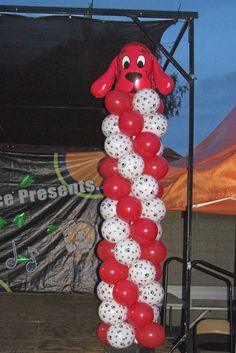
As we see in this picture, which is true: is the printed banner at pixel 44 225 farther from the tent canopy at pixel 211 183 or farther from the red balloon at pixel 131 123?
the red balloon at pixel 131 123

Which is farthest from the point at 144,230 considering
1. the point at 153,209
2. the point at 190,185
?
the point at 190,185

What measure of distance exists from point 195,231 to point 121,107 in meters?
3.67

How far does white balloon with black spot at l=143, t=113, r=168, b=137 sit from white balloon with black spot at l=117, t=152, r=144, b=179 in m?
0.29

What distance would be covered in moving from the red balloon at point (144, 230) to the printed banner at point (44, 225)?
339 cm

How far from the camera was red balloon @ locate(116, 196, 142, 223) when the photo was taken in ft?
14.2

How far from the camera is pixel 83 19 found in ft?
16.1

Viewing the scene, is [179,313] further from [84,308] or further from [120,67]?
[120,67]

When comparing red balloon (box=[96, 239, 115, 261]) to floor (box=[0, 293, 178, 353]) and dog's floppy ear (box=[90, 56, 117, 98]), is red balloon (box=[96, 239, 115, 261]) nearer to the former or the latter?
floor (box=[0, 293, 178, 353])

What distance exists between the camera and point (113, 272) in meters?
4.38

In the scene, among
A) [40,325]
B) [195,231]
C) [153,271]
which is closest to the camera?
[153,271]

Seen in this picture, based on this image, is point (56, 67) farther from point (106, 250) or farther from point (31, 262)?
point (31, 262)

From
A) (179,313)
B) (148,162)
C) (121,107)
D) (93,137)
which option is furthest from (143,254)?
(93,137)

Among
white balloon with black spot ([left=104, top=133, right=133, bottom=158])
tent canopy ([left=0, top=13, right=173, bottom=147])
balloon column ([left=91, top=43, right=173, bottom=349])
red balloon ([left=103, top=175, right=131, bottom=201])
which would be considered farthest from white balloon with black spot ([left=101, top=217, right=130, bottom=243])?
tent canopy ([left=0, top=13, right=173, bottom=147])

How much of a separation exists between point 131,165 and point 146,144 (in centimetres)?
25
